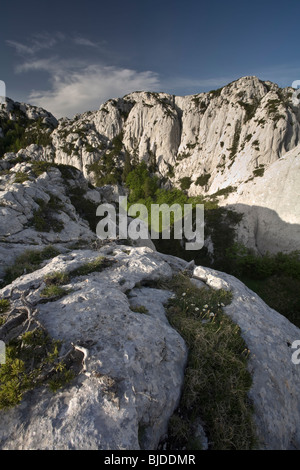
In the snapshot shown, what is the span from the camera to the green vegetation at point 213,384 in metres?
4.16

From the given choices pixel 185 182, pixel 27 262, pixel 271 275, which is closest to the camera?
pixel 27 262

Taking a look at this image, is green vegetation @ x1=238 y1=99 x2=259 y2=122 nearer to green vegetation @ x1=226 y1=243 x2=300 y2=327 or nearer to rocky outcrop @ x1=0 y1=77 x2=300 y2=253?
rocky outcrop @ x1=0 y1=77 x2=300 y2=253

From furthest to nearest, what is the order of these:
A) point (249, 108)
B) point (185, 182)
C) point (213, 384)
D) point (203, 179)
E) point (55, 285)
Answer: point (185, 182)
point (203, 179)
point (249, 108)
point (55, 285)
point (213, 384)

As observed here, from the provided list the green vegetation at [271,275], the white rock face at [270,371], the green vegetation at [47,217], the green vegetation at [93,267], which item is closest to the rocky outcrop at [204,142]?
the green vegetation at [271,275]

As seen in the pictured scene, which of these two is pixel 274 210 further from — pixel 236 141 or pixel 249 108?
pixel 249 108

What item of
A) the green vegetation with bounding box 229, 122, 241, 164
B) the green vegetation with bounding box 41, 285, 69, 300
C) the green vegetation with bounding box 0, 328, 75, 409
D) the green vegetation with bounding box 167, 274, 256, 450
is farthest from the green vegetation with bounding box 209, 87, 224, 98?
the green vegetation with bounding box 0, 328, 75, 409

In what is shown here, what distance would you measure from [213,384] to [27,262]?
30.5 feet

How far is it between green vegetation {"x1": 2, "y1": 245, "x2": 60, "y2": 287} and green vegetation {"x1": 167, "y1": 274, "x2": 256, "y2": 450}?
6.75 metres

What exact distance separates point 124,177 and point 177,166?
21412 mm

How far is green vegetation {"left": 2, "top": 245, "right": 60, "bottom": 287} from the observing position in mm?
8711

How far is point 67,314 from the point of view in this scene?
18.0ft

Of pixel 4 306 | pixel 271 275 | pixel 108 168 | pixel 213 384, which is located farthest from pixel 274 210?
pixel 108 168

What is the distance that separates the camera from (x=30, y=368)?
13.0ft

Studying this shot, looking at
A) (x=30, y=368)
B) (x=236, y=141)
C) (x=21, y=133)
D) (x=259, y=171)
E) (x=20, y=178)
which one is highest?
(x=21, y=133)
